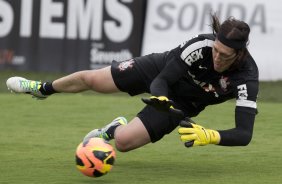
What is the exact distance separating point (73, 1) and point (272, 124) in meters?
6.60

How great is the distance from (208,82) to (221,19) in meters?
8.77

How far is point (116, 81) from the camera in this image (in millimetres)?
9102

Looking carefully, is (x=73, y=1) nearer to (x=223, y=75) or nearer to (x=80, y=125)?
(x=80, y=125)

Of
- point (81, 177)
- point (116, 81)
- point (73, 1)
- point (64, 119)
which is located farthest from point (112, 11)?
point (81, 177)

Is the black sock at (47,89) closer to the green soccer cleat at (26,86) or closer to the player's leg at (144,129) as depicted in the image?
the green soccer cleat at (26,86)

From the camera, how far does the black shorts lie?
8664 mm

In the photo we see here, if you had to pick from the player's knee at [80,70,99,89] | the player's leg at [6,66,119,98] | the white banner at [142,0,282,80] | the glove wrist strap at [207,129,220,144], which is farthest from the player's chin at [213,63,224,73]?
the white banner at [142,0,282,80]

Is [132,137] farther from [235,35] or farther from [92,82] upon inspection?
[235,35]

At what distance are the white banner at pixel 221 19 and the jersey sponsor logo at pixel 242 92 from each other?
29.5 ft

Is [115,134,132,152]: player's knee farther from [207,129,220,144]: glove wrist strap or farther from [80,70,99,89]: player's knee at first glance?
[207,129,220,144]: glove wrist strap

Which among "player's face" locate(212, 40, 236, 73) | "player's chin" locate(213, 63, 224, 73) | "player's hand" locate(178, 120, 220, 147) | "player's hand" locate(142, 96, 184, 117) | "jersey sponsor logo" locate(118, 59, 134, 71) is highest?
"player's face" locate(212, 40, 236, 73)

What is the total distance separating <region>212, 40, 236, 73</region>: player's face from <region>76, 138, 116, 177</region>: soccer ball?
50.6 inches

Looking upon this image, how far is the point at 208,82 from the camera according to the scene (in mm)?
8406

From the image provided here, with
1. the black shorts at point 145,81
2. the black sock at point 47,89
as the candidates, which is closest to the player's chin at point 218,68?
the black shorts at point 145,81
